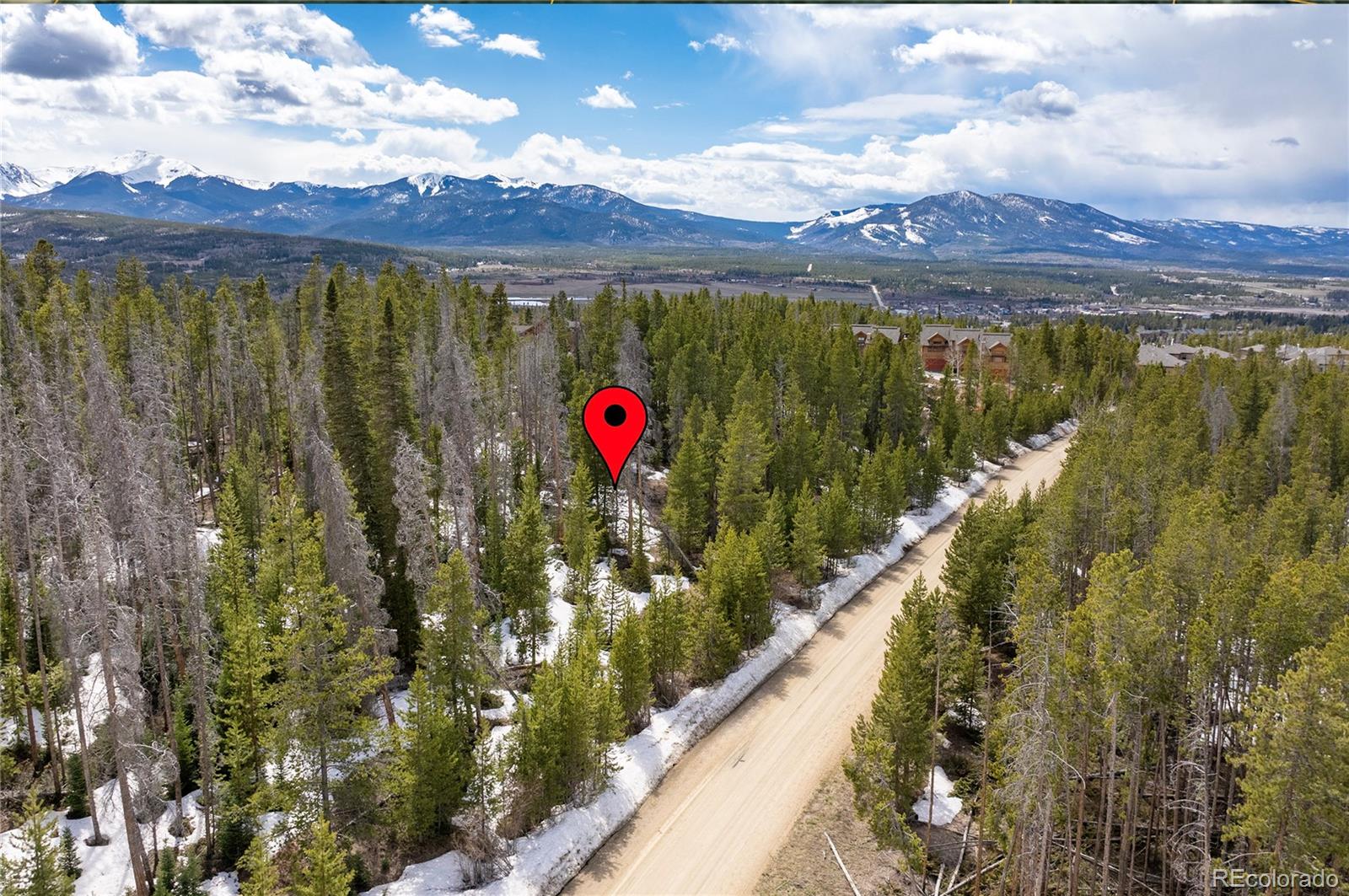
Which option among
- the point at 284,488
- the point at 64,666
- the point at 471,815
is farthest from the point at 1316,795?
the point at 284,488

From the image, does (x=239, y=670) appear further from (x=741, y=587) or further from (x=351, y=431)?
(x=741, y=587)

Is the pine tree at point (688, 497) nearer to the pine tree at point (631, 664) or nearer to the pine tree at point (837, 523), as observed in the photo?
the pine tree at point (837, 523)

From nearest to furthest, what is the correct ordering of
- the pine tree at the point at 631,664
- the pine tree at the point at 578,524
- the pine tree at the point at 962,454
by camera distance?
the pine tree at the point at 631,664 < the pine tree at the point at 578,524 < the pine tree at the point at 962,454

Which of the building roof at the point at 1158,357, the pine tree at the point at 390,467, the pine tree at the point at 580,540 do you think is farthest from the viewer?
the building roof at the point at 1158,357

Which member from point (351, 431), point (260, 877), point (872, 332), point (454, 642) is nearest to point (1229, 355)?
point (872, 332)

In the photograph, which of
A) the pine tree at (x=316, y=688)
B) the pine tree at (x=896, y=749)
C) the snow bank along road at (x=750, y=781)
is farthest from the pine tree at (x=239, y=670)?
the pine tree at (x=896, y=749)

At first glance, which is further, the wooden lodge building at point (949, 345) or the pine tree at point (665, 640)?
the wooden lodge building at point (949, 345)
